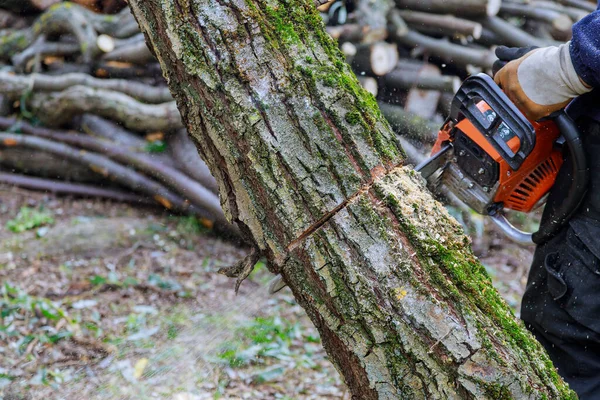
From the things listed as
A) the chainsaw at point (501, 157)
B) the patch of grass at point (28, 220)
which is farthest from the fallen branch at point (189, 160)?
the chainsaw at point (501, 157)

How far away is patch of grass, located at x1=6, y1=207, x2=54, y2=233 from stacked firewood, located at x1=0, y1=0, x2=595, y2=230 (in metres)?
0.45

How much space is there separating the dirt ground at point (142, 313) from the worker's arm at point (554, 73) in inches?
60.4

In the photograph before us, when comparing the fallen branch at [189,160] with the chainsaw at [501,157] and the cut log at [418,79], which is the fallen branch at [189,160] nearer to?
the cut log at [418,79]

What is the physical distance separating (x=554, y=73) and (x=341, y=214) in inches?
35.9

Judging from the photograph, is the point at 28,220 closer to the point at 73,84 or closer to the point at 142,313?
the point at 73,84

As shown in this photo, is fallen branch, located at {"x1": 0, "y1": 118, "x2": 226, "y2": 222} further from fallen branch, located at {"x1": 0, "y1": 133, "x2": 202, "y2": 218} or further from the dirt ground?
the dirt ground

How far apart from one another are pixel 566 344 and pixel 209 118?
4.80 ft

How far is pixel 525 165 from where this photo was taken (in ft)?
7.10

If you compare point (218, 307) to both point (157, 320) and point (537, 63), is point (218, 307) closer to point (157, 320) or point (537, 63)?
point (157, 320)

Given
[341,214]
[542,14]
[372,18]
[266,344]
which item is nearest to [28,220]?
[266,344]

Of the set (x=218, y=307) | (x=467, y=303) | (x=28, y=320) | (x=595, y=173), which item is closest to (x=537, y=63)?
(x=595, y=173)

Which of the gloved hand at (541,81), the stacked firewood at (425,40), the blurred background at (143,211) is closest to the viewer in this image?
the gloved hand at (541,81)

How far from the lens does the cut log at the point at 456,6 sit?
521cm

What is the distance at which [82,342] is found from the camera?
290cm
